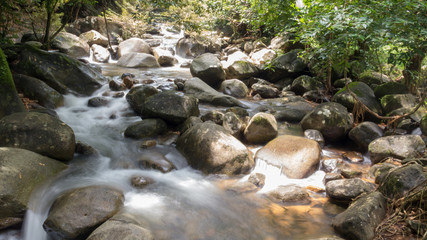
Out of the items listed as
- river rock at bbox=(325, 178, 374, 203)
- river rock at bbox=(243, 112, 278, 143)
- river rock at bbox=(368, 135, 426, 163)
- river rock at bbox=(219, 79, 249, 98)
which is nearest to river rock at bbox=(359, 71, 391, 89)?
river rock at bbox=(219, 79, 249, 98)

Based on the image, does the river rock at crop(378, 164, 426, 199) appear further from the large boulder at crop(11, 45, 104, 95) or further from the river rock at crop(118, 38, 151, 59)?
the river rock at crop(118, 38, 151, 59)

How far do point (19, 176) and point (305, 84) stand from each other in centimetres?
832

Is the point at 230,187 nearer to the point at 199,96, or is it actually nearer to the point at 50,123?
the point at 50,123

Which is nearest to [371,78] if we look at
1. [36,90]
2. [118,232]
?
[118,232]

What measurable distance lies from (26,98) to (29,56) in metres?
1.36

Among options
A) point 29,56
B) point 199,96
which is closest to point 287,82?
point 199,96

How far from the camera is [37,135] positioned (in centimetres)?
397

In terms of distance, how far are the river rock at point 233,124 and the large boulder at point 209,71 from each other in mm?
3808

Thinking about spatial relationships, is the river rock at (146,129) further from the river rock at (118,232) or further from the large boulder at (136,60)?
the large boulder at (136,60)

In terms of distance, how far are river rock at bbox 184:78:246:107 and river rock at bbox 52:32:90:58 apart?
5935 millimetres

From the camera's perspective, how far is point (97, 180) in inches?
161

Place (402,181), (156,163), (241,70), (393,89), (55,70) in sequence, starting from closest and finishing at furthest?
(402,181) < (156,163) < (55,70) < (393,89) < (241,70)

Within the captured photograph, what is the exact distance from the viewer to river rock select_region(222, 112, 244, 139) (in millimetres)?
5727

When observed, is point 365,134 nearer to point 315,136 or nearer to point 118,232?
point 315,136
